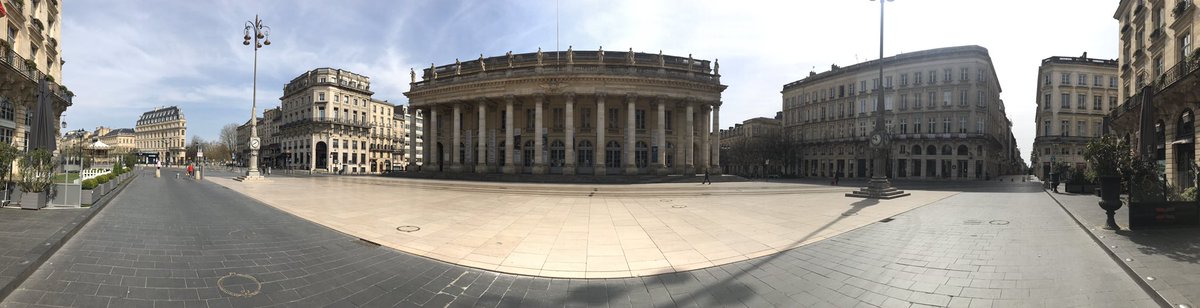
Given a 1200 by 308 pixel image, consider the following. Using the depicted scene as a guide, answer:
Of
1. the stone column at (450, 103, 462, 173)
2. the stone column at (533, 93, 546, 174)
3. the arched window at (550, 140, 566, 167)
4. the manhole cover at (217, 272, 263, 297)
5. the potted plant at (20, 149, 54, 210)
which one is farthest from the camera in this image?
the stone column at (450, 103, 462, 173)

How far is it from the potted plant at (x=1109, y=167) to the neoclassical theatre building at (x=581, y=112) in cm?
2840

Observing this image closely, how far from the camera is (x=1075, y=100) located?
2098 inches

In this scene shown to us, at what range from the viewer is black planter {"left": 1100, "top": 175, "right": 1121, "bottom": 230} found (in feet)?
29.6

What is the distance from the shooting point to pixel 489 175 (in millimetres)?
37812

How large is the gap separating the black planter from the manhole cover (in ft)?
49.4

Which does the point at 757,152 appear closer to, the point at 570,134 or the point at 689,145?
the point at 689,145

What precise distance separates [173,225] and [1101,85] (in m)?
83.9

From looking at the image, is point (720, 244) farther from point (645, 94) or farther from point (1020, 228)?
point (645, 94)

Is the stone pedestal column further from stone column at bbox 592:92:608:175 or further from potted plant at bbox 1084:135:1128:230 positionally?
potted plant at bbox 1084:135:1128:230

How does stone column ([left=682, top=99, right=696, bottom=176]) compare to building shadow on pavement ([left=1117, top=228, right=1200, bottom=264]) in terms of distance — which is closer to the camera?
building shadow on pavement ([left=1117, top=228, right=1200, bottom=264])

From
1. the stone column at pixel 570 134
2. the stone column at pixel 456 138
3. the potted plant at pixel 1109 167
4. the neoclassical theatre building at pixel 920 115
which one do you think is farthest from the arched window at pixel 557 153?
the potted plant at pixel 1109 167

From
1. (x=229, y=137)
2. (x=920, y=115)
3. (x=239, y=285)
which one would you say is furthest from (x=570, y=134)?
(x=229, y=137)

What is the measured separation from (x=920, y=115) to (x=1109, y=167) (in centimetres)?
4817

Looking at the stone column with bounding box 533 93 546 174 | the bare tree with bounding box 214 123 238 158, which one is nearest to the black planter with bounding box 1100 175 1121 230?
the stone column with bounding box 533 93 546 174
